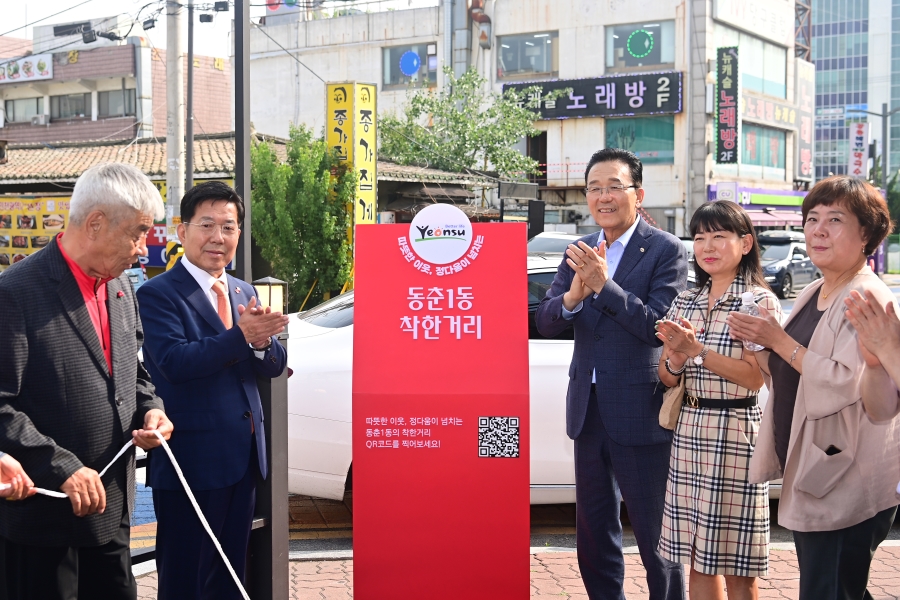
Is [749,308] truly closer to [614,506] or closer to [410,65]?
[614,506]

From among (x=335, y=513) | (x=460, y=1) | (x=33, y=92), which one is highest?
(x=460, y=1)

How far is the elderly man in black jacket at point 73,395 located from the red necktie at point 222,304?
474 millimetres

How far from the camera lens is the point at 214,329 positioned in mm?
3078

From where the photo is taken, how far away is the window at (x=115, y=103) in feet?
110

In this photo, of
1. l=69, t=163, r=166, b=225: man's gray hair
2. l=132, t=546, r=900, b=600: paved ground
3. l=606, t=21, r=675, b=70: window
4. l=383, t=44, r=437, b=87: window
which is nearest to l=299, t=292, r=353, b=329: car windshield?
l=132, t=546, r=900, b=600: paved ground

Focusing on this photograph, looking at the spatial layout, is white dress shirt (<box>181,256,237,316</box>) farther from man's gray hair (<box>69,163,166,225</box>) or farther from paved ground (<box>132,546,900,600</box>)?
paved ground (<box>132,546,900,600</box>)

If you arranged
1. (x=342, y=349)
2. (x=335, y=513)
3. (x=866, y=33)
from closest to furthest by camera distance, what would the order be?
1. (x=342, y=349)
2. (x=335, y=513)
3. (x=866, y=33)

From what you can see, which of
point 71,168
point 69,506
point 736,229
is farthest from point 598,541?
point 71,168

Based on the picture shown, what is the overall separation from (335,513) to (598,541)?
231 cm

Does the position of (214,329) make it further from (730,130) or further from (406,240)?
(730,130)

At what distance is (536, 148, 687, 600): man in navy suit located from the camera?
3398 mm

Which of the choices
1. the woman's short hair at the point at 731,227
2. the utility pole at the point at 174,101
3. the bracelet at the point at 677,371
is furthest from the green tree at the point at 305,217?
the bracelet at the point at 677,371

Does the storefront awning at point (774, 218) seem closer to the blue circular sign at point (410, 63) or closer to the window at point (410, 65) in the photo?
the window at point (410, 65)

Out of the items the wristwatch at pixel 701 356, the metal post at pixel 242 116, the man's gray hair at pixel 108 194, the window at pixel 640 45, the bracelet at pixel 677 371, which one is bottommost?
the bracelet at pixel 677 371
